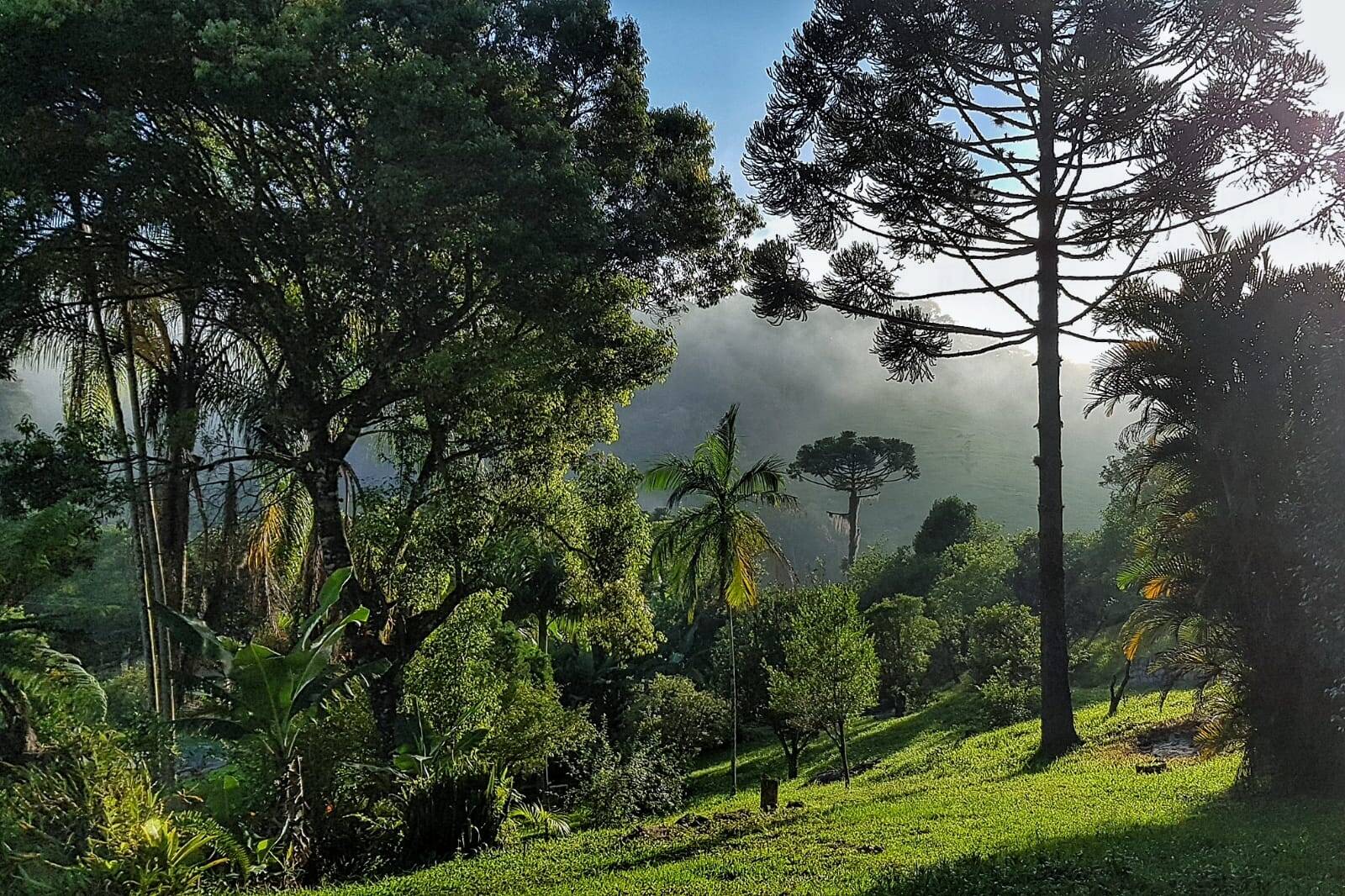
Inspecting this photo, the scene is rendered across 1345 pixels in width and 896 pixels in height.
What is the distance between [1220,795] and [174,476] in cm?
1304

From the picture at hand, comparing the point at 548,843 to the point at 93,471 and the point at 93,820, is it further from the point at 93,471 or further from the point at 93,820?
the point at 93,471

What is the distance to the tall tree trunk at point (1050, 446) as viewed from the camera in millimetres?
12367

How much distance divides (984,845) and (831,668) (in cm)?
899

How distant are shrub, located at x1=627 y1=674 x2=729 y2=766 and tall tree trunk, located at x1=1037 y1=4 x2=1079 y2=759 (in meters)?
12.1

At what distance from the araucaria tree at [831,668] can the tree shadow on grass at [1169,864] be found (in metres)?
8.72

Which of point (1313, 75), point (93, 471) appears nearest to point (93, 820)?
point (93, 471)

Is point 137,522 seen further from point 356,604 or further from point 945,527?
point 945,527

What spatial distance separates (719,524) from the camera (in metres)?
18.6

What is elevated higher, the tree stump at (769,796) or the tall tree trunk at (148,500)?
the tall tree trunk at (148,500)

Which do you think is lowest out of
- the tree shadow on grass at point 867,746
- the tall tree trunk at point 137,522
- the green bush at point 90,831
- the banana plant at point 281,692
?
the tree shadow on grass at point 867,746

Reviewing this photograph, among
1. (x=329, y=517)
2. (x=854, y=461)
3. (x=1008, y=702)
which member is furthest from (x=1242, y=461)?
A: (x=854, y=461)

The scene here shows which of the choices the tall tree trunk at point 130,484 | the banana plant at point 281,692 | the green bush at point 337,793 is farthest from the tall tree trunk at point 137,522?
the green bush at point 337,793

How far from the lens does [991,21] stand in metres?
12.4

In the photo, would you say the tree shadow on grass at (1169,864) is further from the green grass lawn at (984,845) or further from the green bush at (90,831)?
the green bush at (90,831)
